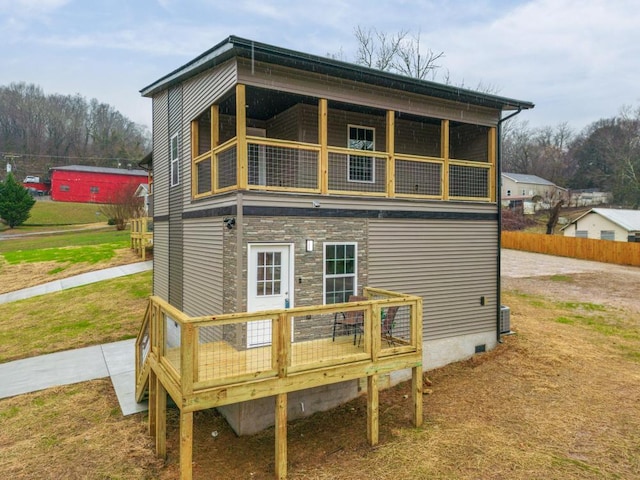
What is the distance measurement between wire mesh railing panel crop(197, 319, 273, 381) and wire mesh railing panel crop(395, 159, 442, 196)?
569 centimetres

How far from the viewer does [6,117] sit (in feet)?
217

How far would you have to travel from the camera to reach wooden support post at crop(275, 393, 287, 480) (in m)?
5.87

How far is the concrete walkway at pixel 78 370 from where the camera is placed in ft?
28.3

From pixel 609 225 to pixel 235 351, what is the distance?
34.2m

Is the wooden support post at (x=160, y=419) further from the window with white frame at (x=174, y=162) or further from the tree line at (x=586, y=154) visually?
the tree line at (x=586, y=154)

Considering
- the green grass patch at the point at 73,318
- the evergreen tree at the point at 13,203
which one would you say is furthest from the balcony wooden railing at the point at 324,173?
the evergreen tree at the point at 13,203

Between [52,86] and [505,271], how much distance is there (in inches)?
3547

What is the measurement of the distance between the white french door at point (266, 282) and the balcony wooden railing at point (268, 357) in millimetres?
62

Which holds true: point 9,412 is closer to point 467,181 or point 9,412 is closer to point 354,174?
point 354,174

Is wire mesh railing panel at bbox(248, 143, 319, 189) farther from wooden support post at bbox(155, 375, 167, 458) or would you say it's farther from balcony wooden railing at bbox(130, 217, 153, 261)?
balcony wooden railing at bbox(130, 217, 153, 261)

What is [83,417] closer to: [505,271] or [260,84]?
[260,84]

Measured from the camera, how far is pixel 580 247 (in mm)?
29953

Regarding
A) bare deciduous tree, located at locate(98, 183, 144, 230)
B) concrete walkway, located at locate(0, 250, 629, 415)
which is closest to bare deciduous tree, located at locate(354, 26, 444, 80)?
concrete walkway, located at locate(0, 250, 629, 415)

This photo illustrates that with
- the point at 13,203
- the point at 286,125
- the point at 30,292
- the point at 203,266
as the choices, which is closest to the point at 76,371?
the point at 203,266
